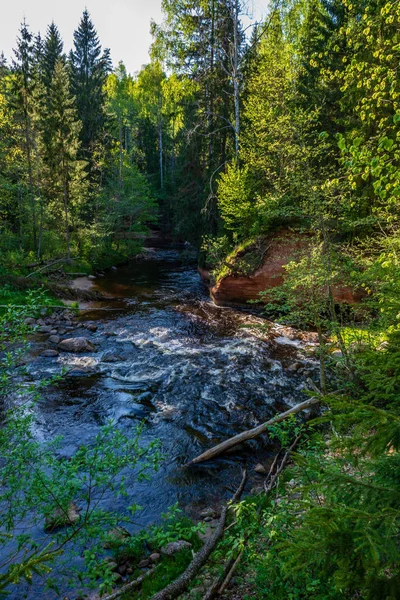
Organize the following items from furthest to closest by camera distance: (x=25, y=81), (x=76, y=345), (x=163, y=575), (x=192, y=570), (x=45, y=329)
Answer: (x=25, y=81) → (x=45, y=329) → (x=76, y=345) → (x=163, y=575) → (x=192, y=570)

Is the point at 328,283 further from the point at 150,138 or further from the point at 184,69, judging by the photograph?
the point at 150,138

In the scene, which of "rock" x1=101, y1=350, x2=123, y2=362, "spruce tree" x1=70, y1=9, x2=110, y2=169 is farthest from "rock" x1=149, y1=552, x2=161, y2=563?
"spruce tree" x1=70, y1=9, x2=110, y2=169

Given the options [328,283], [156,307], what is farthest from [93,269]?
[328,283]

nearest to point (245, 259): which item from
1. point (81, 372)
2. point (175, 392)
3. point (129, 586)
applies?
point (175, 392)

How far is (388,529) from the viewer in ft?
6.08

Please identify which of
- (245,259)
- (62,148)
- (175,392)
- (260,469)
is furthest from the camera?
→ (62,148)

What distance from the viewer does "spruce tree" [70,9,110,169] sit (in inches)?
1281

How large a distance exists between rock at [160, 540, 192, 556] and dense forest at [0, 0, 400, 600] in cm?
74

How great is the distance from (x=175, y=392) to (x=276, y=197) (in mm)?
8406

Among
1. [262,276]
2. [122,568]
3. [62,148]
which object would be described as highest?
[62,148]

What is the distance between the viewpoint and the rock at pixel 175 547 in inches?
215

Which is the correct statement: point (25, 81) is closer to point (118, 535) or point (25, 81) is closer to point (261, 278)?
point (261, 278)

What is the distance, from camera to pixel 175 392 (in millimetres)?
10812

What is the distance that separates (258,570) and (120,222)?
29.1 meters
